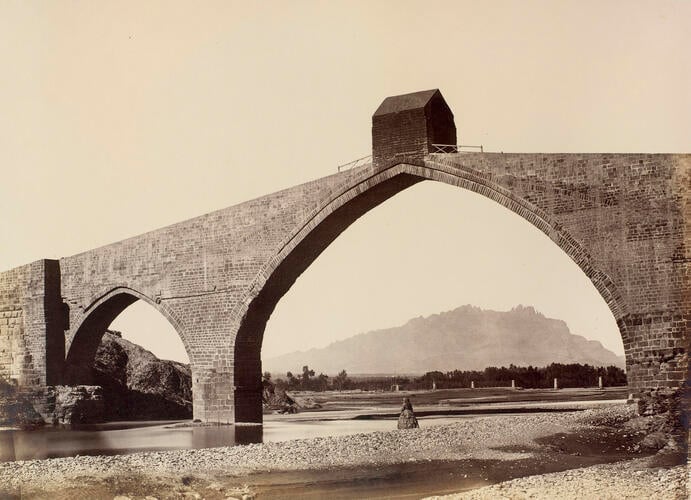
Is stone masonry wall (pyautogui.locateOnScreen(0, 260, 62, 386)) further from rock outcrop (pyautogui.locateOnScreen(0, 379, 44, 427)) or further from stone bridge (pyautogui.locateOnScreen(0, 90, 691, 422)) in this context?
rock outcrop (pyautogui.locateOnScreen(0, 379, 44, 427))

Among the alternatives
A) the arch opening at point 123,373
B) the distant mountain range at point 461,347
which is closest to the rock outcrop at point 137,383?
the arch opening at point 123,373

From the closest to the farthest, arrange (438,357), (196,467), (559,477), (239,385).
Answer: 1. (559,477)
2. (196,467)
3. (239,385)
4. (438,357)

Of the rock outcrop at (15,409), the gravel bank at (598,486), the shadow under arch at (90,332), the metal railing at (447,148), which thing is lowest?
the gravel bank at (598,486)

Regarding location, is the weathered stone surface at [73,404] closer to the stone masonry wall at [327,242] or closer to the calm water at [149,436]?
the calm water at [149,436]

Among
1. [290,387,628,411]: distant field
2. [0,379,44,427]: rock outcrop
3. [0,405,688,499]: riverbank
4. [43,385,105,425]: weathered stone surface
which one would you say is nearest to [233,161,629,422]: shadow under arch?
[0,405,688,499]: riverbank

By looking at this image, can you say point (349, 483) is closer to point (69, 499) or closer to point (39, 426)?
point (69, 499)

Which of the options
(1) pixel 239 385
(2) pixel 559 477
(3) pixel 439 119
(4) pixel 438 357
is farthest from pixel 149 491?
(4) pixel 438 357
